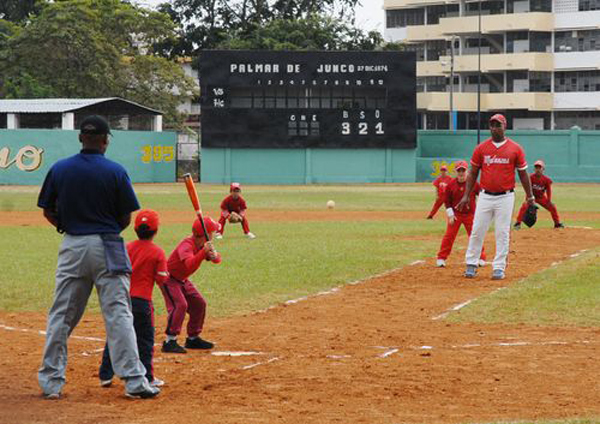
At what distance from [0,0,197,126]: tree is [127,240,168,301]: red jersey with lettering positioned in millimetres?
60598

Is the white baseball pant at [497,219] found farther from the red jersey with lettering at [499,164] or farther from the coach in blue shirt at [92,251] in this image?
the coach in blue shirt at [92,251]

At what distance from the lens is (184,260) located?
10.6 meters

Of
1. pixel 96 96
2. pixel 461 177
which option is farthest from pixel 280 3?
pixel 461 177

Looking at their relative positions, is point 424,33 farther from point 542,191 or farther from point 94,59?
point 542,191

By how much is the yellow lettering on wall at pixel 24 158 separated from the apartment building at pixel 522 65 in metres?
Answer: 35.3

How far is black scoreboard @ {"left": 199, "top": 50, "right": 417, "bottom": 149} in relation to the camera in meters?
53.9

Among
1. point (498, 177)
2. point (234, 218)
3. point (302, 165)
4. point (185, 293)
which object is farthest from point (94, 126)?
point (302, 165)

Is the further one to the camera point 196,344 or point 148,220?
point 196,344

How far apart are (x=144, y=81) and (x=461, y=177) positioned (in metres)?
58.6

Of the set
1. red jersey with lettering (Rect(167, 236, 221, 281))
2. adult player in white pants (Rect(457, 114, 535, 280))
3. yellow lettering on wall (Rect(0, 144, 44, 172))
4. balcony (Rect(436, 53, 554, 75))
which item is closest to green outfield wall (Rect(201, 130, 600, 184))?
yellow lettering on wall (Rect(0, 144, 44, 172))

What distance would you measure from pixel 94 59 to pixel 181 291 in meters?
61.8

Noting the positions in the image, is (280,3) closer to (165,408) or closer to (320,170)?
(320,170)

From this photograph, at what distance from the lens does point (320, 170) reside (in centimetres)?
5772

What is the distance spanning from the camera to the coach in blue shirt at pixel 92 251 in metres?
8.49
